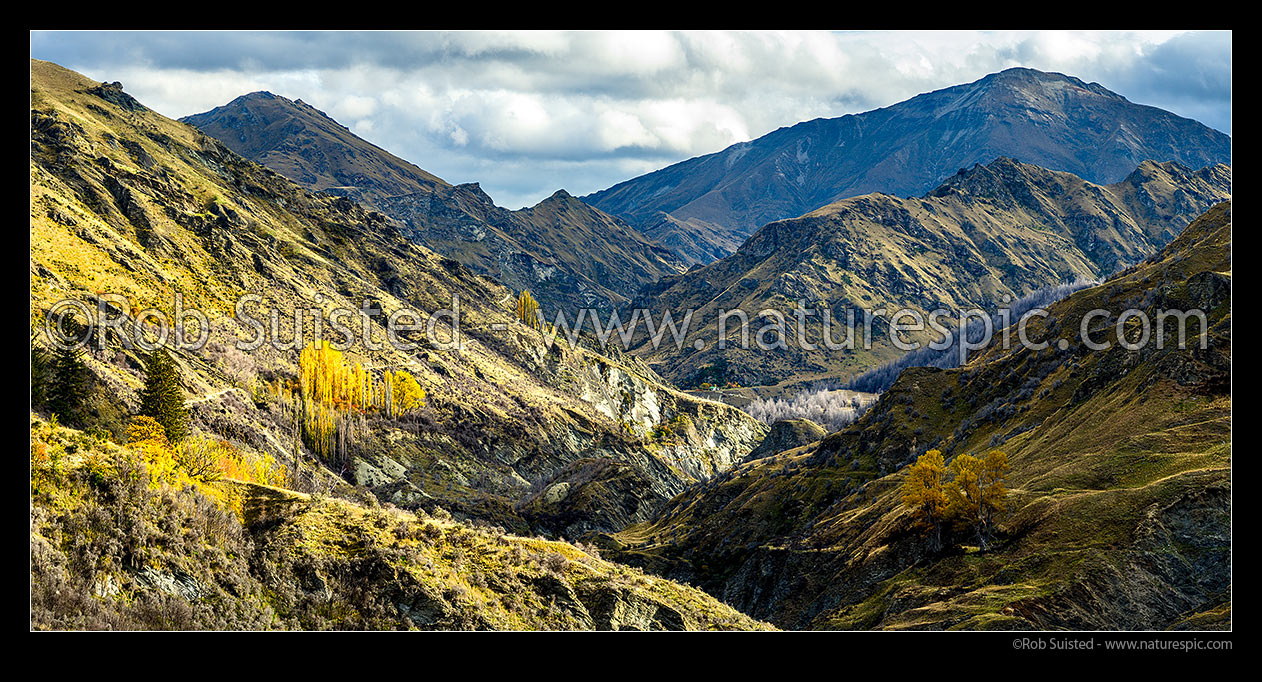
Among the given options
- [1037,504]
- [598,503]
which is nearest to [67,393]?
[598,503]

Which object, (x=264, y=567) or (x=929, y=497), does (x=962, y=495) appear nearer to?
(x=929, y=497)

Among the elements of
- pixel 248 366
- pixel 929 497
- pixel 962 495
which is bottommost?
pixel 929 497

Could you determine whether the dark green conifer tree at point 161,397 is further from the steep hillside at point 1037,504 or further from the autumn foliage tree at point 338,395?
the autumn foliage tree at point 338,395

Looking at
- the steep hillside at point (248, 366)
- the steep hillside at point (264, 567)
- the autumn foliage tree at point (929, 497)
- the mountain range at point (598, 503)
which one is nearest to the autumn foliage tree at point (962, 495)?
the autumn foliage tree at point (929, 497)
